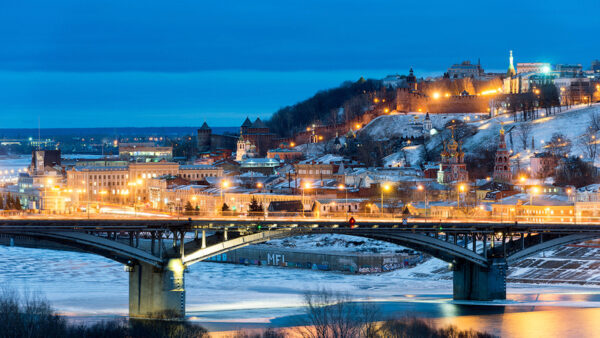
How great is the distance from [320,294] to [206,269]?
21794 mm

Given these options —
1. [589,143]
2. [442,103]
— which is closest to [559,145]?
[589,143]

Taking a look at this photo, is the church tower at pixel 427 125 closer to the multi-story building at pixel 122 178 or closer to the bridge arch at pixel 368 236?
the multi-story building at pixel 122 178

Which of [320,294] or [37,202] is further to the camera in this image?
→ [37,202]

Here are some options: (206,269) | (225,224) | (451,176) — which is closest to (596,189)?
(451,176)

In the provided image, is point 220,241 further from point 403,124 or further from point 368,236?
point 403,124

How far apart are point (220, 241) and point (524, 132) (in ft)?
324

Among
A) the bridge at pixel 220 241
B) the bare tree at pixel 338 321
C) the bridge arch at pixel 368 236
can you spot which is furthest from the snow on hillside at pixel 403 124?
the bare tree at pixel 338 321

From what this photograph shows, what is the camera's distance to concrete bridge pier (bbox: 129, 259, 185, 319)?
63.5m

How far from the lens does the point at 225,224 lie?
66062 millimetres

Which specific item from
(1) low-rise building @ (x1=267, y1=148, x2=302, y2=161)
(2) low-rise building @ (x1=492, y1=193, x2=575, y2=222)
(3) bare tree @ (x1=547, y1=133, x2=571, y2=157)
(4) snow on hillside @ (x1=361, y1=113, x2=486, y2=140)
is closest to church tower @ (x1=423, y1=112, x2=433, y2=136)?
(4) snow on hillside @ (x1=361, y1=113, x2=486, y2=140)

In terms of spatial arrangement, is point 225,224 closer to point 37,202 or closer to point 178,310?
point 178,310

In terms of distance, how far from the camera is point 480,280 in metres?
72.6

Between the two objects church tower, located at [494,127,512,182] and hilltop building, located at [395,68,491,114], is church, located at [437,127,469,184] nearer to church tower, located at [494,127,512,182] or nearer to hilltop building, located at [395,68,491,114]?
church tower, located at [494,127,512,182]

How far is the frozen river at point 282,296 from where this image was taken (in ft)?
212
